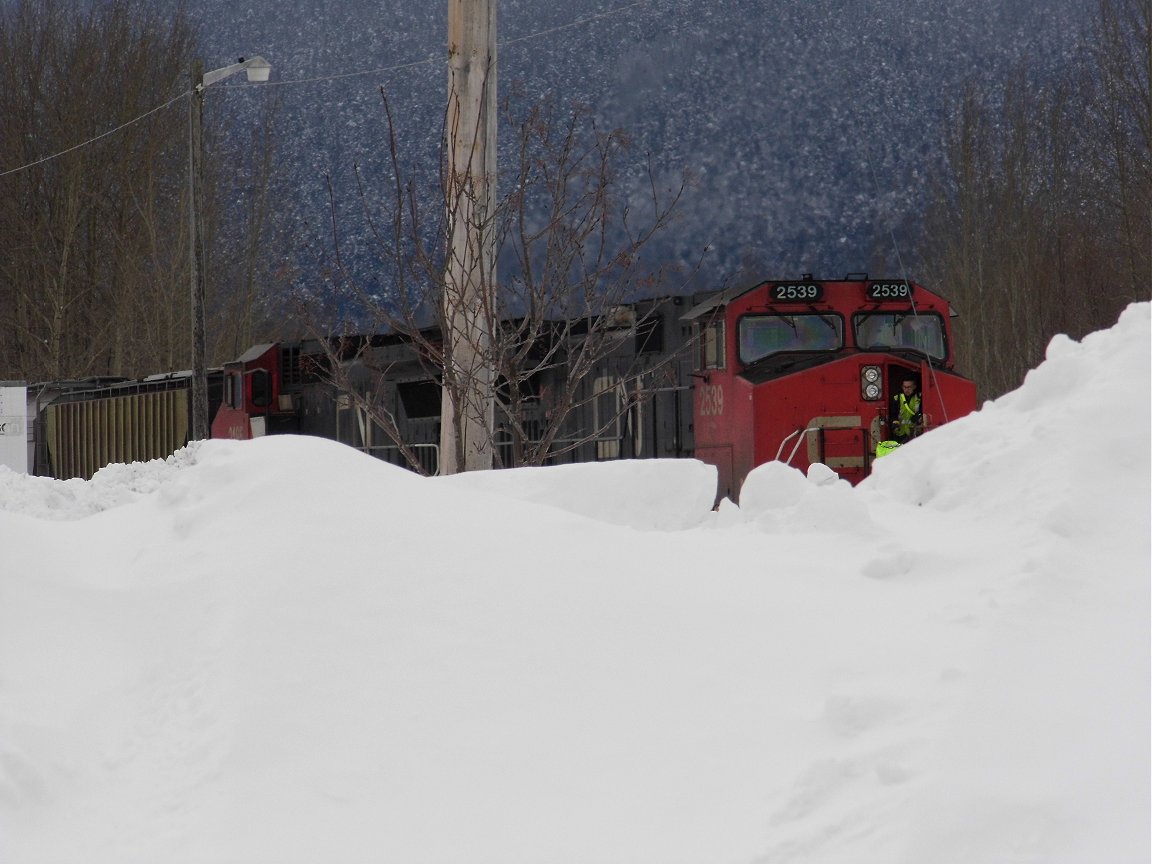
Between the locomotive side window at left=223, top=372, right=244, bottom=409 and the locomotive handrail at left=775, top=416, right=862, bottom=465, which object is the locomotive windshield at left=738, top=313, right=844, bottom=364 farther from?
the locomotive side window at left=223, top=372, right=244, bottom=409

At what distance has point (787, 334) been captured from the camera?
42.0 ft

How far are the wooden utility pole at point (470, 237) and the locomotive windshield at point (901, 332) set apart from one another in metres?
5.56

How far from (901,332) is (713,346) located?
6.33ft

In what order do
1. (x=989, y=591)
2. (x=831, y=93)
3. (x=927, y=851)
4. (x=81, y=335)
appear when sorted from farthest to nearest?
(x=831, y=93) < (x=81, y=335) < (x=989, y=591) < (x=927, y=851)

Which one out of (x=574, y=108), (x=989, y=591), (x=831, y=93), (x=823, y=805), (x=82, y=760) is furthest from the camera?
(x=831, y=93)

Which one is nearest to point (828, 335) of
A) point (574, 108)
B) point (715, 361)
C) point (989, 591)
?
point (715, 361)

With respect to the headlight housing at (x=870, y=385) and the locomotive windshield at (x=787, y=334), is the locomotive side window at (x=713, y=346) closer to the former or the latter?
the locomotive windshield at (x=787, y=334)

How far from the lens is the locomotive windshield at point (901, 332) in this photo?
1300cm

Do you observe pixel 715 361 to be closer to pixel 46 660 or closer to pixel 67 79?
pixel 46 660

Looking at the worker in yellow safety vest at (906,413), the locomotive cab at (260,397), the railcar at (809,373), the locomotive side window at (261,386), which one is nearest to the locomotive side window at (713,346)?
the railcar at (809,373)

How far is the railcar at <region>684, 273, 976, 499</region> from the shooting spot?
12305mm

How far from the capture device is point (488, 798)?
11.6 ft

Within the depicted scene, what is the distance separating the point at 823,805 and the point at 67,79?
38461 mm

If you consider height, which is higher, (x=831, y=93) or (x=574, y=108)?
(x=831, y=93)
